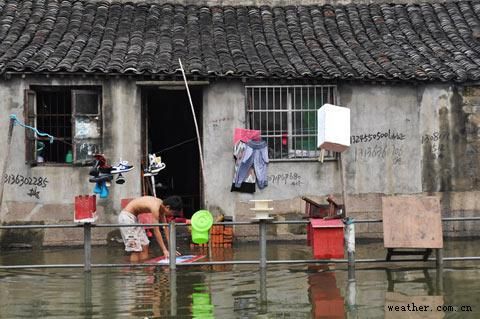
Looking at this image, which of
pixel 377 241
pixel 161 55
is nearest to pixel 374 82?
pixel 377 241

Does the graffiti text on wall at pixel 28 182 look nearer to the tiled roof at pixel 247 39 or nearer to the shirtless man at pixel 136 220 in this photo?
the tiled roof at pixel 247 39

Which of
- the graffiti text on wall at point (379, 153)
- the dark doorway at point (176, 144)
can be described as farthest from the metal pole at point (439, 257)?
the dark doorway at point (176, 144)

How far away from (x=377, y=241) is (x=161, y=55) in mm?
6164

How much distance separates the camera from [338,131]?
533 inches

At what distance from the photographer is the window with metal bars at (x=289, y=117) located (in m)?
18.4

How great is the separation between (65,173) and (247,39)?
523 cm

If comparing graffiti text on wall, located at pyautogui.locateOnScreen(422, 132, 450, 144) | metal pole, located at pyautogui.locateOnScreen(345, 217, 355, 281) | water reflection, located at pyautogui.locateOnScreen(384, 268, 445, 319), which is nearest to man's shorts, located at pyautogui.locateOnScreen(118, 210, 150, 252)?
metal pole, located at pyautogui.locateOnScreen(345, 217, 355, 281)

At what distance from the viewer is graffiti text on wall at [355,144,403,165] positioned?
18531 millimetres

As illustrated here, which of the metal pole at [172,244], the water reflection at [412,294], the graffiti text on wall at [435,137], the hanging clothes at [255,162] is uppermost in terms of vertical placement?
the graffiti text on wall at [435,137]

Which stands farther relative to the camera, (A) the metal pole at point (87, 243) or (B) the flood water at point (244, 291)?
(A) the metal pole at point (87, 243)

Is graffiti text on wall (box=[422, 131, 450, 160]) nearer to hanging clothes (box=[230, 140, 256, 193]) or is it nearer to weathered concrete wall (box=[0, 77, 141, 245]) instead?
hanging clothes (box=[230, 140, 256, 193])

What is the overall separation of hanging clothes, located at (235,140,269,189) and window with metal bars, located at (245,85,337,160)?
0.34 metres

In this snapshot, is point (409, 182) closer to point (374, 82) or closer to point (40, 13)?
point (374, 82)

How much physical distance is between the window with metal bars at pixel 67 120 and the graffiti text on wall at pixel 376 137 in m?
5.57
